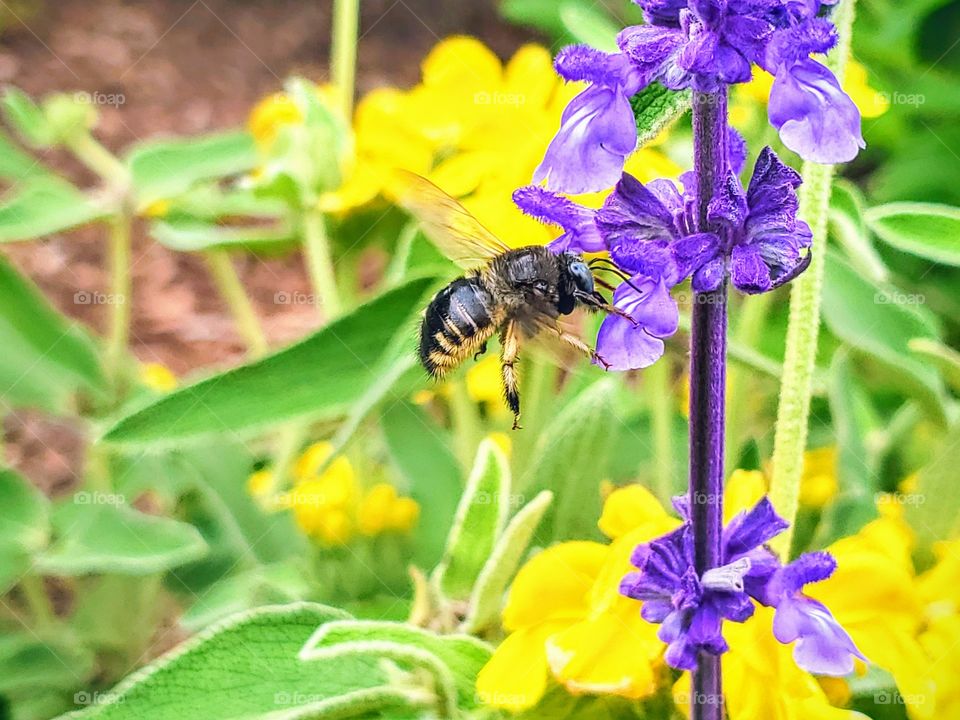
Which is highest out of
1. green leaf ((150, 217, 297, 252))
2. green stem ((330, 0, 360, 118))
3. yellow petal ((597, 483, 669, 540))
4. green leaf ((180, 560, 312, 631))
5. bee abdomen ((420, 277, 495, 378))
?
green stem ((330, 0, 360, 118))

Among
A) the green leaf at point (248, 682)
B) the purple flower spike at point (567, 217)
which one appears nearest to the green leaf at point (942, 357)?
the purple flower spike at point (567, 217)

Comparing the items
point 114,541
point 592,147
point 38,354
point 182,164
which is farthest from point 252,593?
point 592,147

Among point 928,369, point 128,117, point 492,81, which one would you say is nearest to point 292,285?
point 128,117

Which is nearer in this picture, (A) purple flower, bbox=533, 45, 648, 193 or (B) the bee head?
(A) purple flower, bbox=533, 45, 648, 193

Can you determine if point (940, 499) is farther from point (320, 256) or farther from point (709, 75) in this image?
point (320, 256)

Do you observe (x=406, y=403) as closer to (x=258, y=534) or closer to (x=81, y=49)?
(x=258, y=534)

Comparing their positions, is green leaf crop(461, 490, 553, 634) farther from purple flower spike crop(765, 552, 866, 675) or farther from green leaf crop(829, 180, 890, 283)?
green leaf crop(829, 180, 890, 283)

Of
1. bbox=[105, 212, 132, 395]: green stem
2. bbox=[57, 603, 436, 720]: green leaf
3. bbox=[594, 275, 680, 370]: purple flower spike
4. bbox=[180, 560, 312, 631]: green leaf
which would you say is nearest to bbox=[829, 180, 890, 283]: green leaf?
bbox=[594, 275, 680, 370]: purple flower spike
